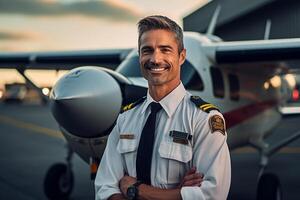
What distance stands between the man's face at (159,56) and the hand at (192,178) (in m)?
0.45

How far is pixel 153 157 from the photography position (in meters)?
2.21

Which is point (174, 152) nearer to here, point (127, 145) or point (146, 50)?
point (127, 145)

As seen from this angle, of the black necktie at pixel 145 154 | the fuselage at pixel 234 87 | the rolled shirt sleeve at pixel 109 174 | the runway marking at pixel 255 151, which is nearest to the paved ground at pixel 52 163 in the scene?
the runway marking at pixel 255 151

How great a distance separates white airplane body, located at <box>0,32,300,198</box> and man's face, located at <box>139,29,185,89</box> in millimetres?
2146

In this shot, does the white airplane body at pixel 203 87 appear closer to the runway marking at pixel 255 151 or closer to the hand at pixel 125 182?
the hand at pixel 125 182

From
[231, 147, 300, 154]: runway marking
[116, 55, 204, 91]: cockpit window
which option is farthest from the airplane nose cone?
[231, 147, 300, 154]: runway marking

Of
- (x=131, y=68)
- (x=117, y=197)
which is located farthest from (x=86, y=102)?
(x=117, y=197)

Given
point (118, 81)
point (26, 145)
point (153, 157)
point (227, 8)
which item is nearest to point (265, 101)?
point (118, 81)

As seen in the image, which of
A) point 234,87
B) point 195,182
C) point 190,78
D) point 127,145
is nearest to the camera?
point 195,182

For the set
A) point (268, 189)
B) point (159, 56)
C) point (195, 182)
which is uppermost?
point (159, 56)

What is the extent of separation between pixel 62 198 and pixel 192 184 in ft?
19.1

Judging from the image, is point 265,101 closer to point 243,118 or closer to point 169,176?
point 243,118

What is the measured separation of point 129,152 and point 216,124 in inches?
18.1

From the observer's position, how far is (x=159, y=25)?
7.02ft
